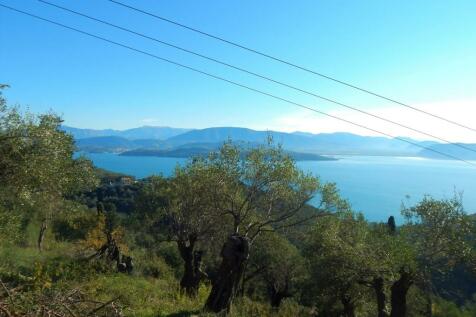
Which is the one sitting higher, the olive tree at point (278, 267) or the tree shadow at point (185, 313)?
the tree shadow at point (185, 313)

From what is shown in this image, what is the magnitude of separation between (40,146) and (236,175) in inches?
429

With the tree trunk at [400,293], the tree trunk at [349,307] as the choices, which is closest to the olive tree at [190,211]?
the tree trunk at [400,293]

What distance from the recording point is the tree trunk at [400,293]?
24312mm

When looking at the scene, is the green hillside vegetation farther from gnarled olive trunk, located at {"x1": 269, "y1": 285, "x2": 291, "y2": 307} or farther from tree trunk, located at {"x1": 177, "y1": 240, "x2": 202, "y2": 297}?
gnarled olive trunk, located at {"x1": 269, "y1": 285, "x2": 291, "y2": 307}

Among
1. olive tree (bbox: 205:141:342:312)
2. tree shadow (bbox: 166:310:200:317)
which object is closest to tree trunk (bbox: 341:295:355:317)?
olive tree (bbox: 205:141:342:312)

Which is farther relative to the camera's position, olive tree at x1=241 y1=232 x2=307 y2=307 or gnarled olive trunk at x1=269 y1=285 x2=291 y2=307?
gnarled olive trunk at x1=269 y1=285 x2=291 y2=307

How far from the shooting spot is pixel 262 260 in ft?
138

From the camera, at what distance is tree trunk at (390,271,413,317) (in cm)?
2431

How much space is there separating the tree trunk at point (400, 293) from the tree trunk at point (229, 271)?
475 inches

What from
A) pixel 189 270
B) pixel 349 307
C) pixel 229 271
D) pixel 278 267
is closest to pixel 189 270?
pixel 189 270

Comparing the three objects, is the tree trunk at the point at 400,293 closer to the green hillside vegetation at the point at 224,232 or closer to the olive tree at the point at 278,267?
the green hillside vegetation at the point at 224,232

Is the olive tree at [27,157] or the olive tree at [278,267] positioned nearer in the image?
the olive tree at [27,157]

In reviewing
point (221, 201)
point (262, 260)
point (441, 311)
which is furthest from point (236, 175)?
point (441, 311)

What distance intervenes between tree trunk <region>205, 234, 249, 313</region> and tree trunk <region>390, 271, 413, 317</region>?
1207cm
